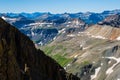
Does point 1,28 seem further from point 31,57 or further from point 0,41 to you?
point 0,41

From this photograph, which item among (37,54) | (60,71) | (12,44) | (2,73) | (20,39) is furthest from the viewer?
(60,71)

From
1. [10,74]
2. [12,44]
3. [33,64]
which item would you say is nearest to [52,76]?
[33,64]

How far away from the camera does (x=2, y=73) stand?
52.5m

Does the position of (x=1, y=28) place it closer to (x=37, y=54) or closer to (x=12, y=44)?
(x=12, y=44)

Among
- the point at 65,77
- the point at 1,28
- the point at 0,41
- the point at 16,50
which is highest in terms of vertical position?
the point at 0,41

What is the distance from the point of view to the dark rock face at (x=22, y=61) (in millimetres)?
54759

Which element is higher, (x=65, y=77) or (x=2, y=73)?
(x=2, y=73)

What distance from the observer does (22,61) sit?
99250 millimetres

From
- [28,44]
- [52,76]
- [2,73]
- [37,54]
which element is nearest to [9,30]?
[28,44]

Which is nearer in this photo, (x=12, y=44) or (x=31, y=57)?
(x=12, y=44)

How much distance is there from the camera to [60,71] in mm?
127250

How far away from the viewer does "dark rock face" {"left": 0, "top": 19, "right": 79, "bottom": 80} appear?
180ft

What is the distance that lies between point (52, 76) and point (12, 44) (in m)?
30.9

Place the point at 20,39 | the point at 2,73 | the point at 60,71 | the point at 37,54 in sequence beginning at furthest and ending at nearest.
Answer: the point at 60,71
the point at 37,54
the point at 20,39
the point at 2,73
